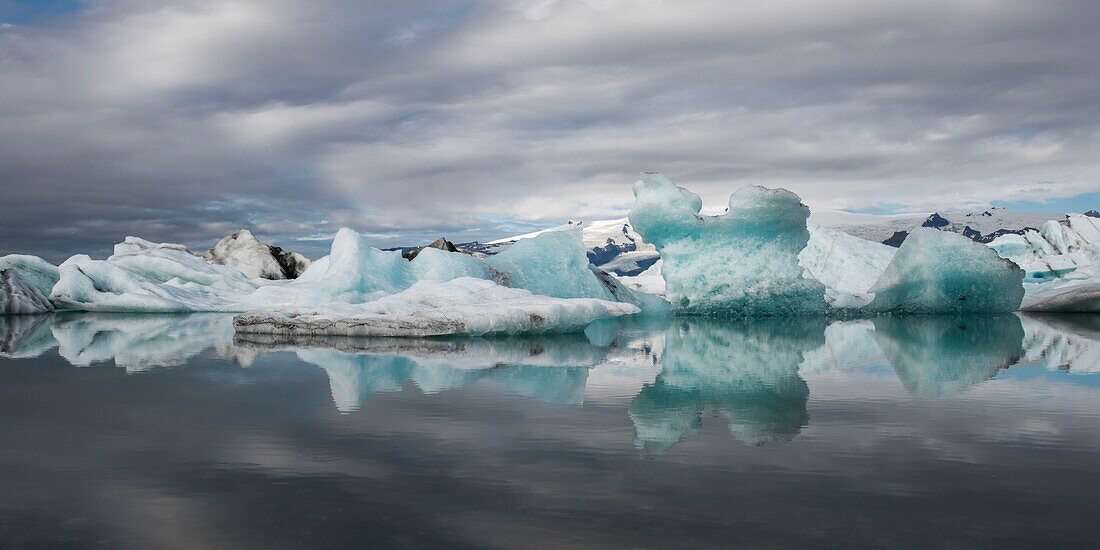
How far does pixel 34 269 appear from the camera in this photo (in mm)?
24016

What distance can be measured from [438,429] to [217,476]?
4.17ft

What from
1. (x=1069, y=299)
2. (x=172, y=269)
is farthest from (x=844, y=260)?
(x=172, y=269)

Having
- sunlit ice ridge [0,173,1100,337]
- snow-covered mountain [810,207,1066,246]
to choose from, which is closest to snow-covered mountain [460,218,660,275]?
snow-covered mountain [810,207,1066,246]

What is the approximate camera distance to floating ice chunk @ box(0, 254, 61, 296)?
23.2 metres

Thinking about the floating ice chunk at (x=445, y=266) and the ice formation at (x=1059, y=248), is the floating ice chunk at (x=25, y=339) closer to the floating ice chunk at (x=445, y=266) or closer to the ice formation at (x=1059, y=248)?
the floating ice chunk at (x=445, y=266)

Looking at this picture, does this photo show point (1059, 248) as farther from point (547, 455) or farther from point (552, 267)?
point (547, 455)

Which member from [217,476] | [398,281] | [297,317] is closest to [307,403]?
[217,476]

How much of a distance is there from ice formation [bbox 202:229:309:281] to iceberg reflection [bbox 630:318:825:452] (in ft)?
88.5

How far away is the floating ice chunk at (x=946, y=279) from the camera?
1983cm

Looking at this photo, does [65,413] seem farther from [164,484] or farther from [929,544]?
[929,544]

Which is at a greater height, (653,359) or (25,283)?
(25,283)

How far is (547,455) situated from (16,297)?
20.8 metres

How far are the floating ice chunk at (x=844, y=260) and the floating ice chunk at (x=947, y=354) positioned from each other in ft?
42.6

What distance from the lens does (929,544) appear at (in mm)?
2471
